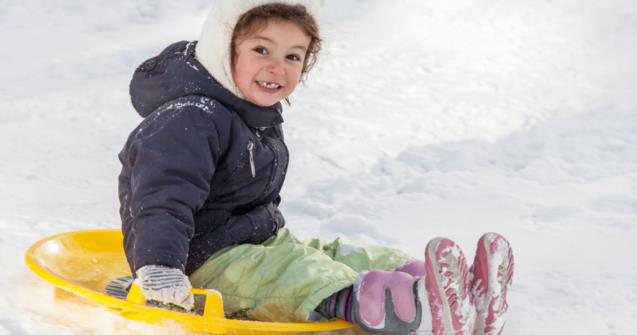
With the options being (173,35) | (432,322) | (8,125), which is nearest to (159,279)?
(432,322)

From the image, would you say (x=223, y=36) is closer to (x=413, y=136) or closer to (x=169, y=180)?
(x=169, y=180)

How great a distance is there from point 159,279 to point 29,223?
3.92ft

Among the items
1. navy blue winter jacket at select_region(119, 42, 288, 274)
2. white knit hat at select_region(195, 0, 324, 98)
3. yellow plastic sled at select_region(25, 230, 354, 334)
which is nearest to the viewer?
yellow plastic sled at select_region(25, 230, 354, 334)

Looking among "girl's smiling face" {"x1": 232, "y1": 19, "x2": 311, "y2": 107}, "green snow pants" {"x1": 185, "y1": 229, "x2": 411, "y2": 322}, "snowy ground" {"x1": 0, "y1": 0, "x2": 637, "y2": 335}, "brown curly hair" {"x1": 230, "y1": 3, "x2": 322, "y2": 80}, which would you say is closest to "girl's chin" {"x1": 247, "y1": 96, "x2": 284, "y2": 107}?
"girl's smiling face" {"x1": 232, "y1": 19, "x2": 311, "y2": 107}

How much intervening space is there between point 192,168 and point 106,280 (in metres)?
0.63

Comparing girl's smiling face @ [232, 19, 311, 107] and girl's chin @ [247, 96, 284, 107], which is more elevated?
girl's smiling face @ [232, 19, 311, 107]

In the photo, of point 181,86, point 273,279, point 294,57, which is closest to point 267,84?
point 294,57

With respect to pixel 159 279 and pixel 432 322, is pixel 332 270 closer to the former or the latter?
pixel 432 322

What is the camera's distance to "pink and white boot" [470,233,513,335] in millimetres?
1972

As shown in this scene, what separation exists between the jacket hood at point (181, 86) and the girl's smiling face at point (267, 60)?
0.04 metres

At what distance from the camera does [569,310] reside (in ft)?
8.02

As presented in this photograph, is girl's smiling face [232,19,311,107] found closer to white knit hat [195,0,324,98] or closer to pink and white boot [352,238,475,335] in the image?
white knit hat [195,0,324,98]

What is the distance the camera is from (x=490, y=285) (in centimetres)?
197

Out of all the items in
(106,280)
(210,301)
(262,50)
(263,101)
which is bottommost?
(210,301)
